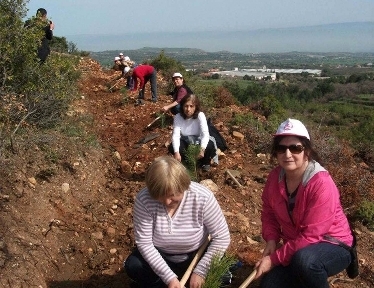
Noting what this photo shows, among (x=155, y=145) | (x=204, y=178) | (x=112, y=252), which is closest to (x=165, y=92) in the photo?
(x=155, y=145)

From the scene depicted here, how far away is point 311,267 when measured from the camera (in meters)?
2.79

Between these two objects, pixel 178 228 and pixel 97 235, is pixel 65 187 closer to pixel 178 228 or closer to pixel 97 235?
pixel 97 235

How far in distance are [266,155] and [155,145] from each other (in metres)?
1.98

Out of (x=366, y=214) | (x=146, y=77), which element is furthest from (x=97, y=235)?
(x=146, y=77)

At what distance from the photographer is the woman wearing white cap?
9.23ft

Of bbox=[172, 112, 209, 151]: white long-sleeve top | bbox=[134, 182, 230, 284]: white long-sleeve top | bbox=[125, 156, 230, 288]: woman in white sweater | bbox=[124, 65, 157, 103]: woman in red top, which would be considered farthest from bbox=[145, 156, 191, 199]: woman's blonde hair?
bbox=[124, 65, 157, 103]: woman in red top

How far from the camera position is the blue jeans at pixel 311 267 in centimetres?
280

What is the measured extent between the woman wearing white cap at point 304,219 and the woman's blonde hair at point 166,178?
71 cm

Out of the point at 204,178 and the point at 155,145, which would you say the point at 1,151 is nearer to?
the point at 204,178

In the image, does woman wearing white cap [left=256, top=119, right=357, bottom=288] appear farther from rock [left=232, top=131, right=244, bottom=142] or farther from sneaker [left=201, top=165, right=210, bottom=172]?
rock [left=232, top=131, right=244, bottom=142]

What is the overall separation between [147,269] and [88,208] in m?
2.26

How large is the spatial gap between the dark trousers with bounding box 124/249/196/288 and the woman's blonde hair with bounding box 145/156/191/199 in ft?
2.17

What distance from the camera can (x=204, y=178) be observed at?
6.16 meters

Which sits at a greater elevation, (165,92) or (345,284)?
(165,92)
